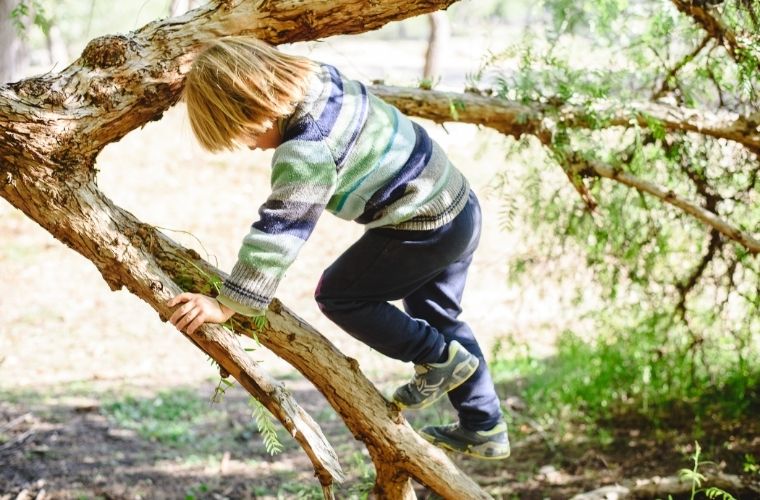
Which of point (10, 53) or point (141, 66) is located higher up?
point (10, 53)

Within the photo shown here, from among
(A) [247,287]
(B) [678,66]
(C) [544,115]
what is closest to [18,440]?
(A) [247,287]

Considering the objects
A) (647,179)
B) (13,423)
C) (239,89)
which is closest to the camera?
(239,89)

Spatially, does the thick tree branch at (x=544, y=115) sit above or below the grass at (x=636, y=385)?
above

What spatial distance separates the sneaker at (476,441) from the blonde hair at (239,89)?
1348 mm

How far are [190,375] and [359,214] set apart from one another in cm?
442

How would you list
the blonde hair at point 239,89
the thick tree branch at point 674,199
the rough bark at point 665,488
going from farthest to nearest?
1. the rough bark at point 665,488
2. the thick tree branch at point 674,199
3. the blonde hair at point 239,89

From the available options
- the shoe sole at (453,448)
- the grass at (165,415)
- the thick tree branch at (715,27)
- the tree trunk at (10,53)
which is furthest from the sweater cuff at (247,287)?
the tree trunk at (10,53)

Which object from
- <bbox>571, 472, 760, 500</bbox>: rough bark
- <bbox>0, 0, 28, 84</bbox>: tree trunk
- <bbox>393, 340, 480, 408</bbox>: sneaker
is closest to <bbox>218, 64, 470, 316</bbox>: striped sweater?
<bbox>393, 340, 480, 408</bbox>: sneaker

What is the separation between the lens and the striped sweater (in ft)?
7.28

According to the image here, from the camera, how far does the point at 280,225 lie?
222 centimetres

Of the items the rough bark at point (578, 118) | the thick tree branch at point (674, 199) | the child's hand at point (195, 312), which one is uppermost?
the rough bark at point (578, 118)

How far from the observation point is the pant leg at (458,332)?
9.23ft

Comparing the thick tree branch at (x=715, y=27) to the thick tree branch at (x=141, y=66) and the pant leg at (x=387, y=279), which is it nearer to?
the thick tree branch at (x=141, y=66)

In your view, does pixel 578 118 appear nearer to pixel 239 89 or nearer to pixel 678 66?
pixel 678 66
